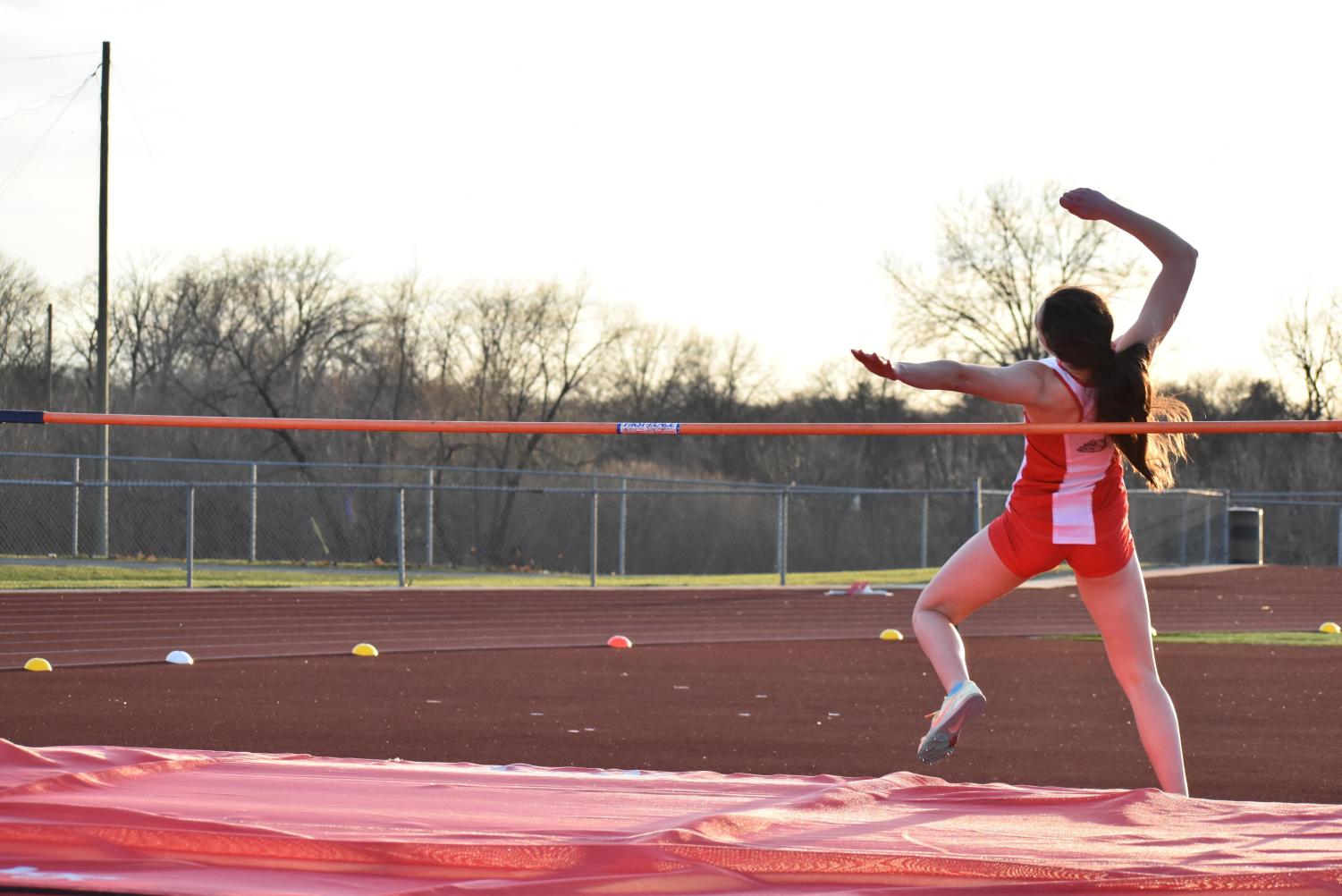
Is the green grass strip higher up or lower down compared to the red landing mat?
lower down

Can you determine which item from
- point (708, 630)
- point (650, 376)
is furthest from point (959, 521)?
point (708, 630)

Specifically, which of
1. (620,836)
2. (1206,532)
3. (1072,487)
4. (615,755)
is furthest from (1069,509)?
(1206,532)

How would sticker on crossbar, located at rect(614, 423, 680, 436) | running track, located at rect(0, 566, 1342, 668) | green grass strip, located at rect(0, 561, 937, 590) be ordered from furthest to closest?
green grass strip, located at rect(0, 561, 937, 590), running track, located at rect(0, 566, 1342, 668), sticker on crossbar, located at rect(614, 423, 680, 436)

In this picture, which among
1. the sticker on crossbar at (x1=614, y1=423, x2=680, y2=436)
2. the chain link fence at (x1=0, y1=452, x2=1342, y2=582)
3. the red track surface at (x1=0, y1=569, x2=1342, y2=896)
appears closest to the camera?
the red track surface at (x1=0, y1=569, x2=1342, y2=896)

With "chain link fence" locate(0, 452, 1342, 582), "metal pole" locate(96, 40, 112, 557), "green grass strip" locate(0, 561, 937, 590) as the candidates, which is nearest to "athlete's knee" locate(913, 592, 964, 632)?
"green grass strip" locate(0, 561, 937, 590)

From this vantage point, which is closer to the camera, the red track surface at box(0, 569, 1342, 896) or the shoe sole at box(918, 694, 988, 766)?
the red track surface at box(0, 569, 1342, 896)

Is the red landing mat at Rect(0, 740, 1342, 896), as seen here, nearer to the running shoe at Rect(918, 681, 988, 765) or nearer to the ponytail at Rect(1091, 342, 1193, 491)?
the running shoe at Rect(918, 681, 988, 765)

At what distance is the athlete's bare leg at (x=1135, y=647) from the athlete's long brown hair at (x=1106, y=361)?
317mm

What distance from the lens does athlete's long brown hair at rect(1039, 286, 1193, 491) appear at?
457 cm

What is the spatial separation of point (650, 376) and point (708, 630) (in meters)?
30.0

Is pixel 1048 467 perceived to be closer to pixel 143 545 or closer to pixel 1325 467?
pixel 143 545

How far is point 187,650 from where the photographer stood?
533 inches

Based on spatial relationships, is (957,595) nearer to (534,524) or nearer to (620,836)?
(620,836)

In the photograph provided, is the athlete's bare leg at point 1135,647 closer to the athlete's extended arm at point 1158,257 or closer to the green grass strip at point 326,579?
the athlete's extended arm at point 1158,257
